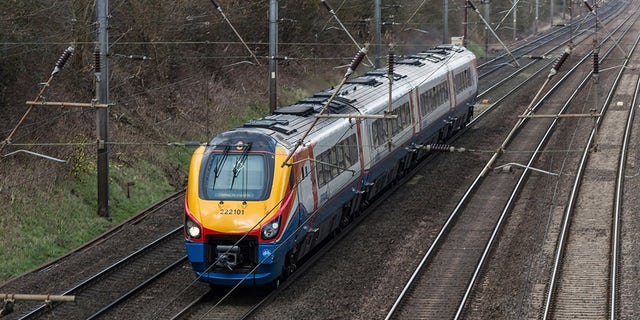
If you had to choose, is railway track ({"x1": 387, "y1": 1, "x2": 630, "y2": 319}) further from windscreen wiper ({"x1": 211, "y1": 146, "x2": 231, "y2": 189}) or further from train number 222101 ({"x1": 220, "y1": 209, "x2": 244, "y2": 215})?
windscreen wiper ({"x1": 211, "y1": 146, "x2": 231, "y2": 189})

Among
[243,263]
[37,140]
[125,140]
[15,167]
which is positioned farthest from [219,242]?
[125,140]

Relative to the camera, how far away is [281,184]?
62.6 ft

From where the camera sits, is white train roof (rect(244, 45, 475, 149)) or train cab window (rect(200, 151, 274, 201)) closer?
train cab window (rect(200, 151, 274, 201))

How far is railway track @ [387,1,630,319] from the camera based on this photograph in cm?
1902

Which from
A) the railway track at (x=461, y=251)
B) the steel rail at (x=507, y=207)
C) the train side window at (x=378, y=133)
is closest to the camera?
the railway track at (x=461, y=251)

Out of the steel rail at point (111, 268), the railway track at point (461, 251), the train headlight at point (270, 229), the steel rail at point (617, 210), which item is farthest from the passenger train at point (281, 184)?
the steel rail at point (617, 210)

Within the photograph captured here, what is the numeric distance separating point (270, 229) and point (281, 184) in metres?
0.93

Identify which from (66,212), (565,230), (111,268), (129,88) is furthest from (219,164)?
(129,88)

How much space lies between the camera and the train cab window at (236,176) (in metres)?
19.1

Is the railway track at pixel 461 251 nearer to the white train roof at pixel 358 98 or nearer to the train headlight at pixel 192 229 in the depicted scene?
the white train roof at pixel 358 98

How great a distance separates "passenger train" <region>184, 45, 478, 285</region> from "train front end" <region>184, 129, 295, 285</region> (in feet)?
0.06

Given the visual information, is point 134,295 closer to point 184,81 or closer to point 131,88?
point 131,88

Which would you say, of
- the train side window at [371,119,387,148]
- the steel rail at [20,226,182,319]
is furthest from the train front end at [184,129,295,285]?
the train side window at [371,119,387,148]

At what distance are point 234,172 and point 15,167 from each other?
8.58 metres
